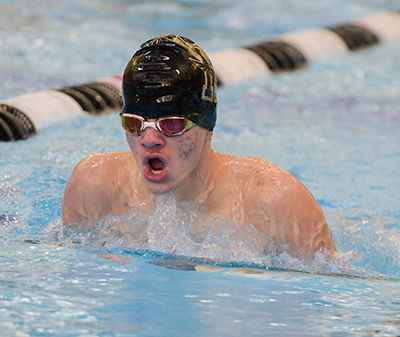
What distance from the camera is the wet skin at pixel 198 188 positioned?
84.5 inches

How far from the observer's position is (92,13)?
867 centimetres

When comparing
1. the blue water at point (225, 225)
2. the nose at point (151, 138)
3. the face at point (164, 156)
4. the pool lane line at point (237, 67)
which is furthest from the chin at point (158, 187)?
the pool lane line at point (237, 67)

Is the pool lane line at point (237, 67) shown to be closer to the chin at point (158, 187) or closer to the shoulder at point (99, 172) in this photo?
the shoulder at point (99, 172)

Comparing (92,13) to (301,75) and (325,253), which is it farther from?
(325,253)

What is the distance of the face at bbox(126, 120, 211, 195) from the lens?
6.94ft

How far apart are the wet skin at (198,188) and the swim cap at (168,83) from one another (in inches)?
3.0

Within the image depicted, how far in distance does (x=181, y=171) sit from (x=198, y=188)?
7.3 inches

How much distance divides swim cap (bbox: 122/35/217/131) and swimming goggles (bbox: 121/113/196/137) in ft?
0.07

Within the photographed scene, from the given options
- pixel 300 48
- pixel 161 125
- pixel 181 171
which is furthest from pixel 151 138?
pixel 300 48

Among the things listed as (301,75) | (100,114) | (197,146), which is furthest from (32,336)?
(301,75)

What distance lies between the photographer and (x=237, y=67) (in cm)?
629

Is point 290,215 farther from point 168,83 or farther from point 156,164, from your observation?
point 168,83

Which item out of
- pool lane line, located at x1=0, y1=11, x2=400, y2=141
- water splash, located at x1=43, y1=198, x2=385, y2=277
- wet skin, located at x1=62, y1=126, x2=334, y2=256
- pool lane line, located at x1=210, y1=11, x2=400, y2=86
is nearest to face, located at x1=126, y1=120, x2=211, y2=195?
wet skin, located at x1=62, y1=126, x2=334, y2=256

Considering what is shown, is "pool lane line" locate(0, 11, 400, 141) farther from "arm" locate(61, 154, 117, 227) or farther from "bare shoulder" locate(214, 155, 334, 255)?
"bare shoulder" locate(214, 155, 334, 255)
